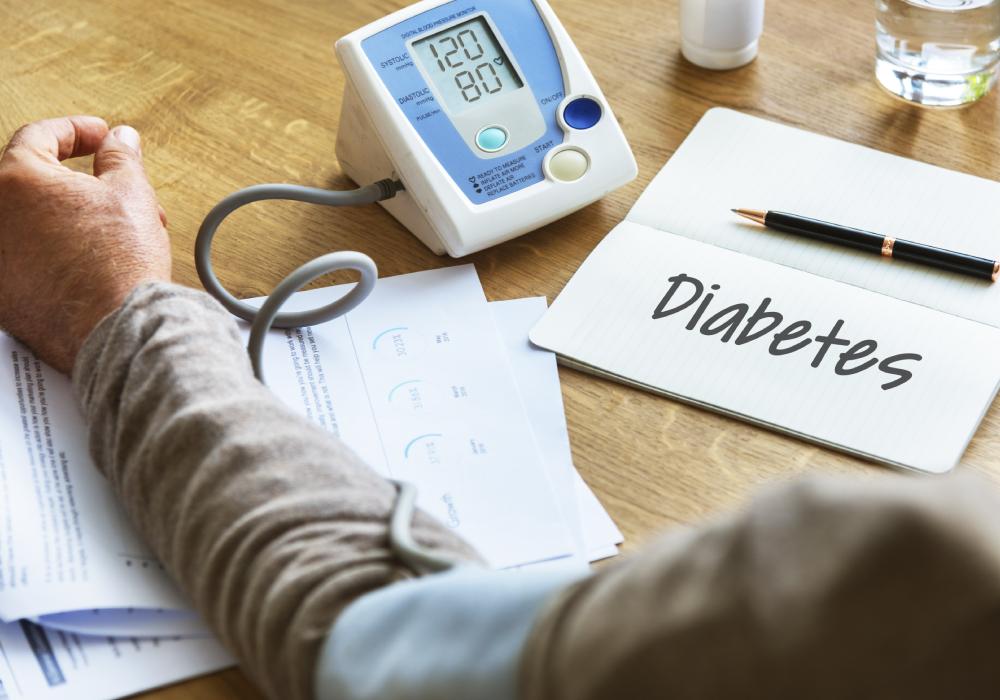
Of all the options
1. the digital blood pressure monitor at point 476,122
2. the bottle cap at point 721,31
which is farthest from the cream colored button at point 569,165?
the bottle cap at point 721,31

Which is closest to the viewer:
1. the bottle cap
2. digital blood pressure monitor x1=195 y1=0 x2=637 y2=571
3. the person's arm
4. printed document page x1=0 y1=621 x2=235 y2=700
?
the person's arm

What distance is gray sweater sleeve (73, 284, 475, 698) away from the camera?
540 mm

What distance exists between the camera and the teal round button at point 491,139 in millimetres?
→ 869

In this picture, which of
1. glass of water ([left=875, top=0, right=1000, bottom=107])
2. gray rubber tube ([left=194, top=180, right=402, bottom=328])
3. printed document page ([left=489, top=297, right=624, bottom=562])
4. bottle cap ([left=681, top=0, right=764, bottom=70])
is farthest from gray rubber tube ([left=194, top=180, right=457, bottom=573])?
glass of water ([left=875, top=0, right=1000, bottom=107])

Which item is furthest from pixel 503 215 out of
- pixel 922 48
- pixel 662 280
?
pixel 922 48

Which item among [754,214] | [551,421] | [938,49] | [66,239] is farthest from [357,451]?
[938,49]

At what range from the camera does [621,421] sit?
2.46ft

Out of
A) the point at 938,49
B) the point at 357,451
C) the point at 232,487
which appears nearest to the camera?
the point at 232,487

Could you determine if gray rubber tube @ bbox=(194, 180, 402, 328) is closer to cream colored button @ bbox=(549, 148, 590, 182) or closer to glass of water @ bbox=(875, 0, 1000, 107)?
cream colored button @ bbox=(549, 148, 590, 182)

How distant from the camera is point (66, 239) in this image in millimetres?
789

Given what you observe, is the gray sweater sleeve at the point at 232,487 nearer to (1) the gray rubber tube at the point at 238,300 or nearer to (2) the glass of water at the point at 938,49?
(1) the gray rubber tube at the point at 238,300

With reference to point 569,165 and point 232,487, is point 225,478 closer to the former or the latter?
point 232,487

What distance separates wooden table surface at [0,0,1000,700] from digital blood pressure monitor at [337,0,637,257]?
0.03m

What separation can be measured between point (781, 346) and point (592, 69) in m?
0.38
